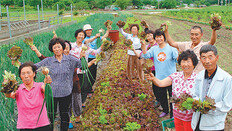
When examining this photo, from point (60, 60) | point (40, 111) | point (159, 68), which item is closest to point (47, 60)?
point (60, 60)

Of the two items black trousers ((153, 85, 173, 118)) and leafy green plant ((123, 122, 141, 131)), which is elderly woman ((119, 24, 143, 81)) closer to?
black trousers ((153, 85, 173, 118))

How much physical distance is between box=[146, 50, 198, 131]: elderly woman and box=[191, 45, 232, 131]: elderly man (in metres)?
0.27

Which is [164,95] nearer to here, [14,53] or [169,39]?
[169,39]

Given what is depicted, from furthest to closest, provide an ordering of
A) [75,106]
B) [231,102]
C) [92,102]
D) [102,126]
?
[92,102]
[75,106]
[102,126]
[231,102]

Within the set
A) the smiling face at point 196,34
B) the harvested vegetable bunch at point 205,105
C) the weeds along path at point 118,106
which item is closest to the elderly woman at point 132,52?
the weeds along path at point 118,106

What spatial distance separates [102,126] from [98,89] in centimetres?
172

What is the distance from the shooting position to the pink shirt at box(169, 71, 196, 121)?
94.3 inches

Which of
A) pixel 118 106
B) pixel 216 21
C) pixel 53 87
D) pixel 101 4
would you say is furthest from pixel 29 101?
pixel 101 4

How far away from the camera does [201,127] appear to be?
2.08 meters

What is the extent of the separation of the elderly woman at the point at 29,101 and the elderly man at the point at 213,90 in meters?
1.60

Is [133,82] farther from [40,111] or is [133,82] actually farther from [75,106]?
[40,111]

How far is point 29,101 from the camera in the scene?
2270mm

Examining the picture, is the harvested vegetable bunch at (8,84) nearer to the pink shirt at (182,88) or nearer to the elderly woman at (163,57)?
the pink shirt at (182,88)

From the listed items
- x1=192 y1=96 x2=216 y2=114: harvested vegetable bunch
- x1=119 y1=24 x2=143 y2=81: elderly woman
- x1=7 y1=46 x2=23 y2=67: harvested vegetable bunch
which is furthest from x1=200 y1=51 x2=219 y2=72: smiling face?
x1=119 y1=24 x2=143 y2=81: elderly woman
